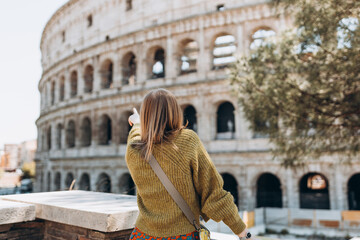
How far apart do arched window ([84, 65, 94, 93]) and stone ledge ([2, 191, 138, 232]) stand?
1894cm

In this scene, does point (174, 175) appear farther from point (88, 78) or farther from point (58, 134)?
point (58, 134)

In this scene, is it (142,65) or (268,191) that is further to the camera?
(142,65)

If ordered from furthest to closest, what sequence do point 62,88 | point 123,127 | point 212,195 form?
point 62,88, point 123,127, point 212,195

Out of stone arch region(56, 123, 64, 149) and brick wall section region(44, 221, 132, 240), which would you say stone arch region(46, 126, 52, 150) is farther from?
brick wall section region(44, 221, 132, 240)

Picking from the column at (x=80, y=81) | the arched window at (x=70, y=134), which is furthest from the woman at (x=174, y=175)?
the arched window at (x=70, y=134)

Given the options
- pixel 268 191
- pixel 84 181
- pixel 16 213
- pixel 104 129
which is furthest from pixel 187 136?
pixel 84 181

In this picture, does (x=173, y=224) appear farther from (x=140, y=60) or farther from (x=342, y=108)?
(x=140, y=60)

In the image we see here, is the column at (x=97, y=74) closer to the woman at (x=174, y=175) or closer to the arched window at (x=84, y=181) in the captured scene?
the arched window at (x=84, y=181)

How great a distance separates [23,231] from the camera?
318 centimetres

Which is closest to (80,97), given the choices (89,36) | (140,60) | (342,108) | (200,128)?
(89,36)

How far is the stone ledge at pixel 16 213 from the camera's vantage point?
2.93 metres

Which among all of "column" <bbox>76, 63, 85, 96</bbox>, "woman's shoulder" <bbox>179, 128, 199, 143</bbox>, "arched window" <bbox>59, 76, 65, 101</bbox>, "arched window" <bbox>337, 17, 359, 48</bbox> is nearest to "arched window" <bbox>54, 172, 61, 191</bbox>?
"arched window" <bbox>59, 76, 65, 101</bbox>

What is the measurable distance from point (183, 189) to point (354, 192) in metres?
15.7

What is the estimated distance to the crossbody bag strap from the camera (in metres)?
1.83
